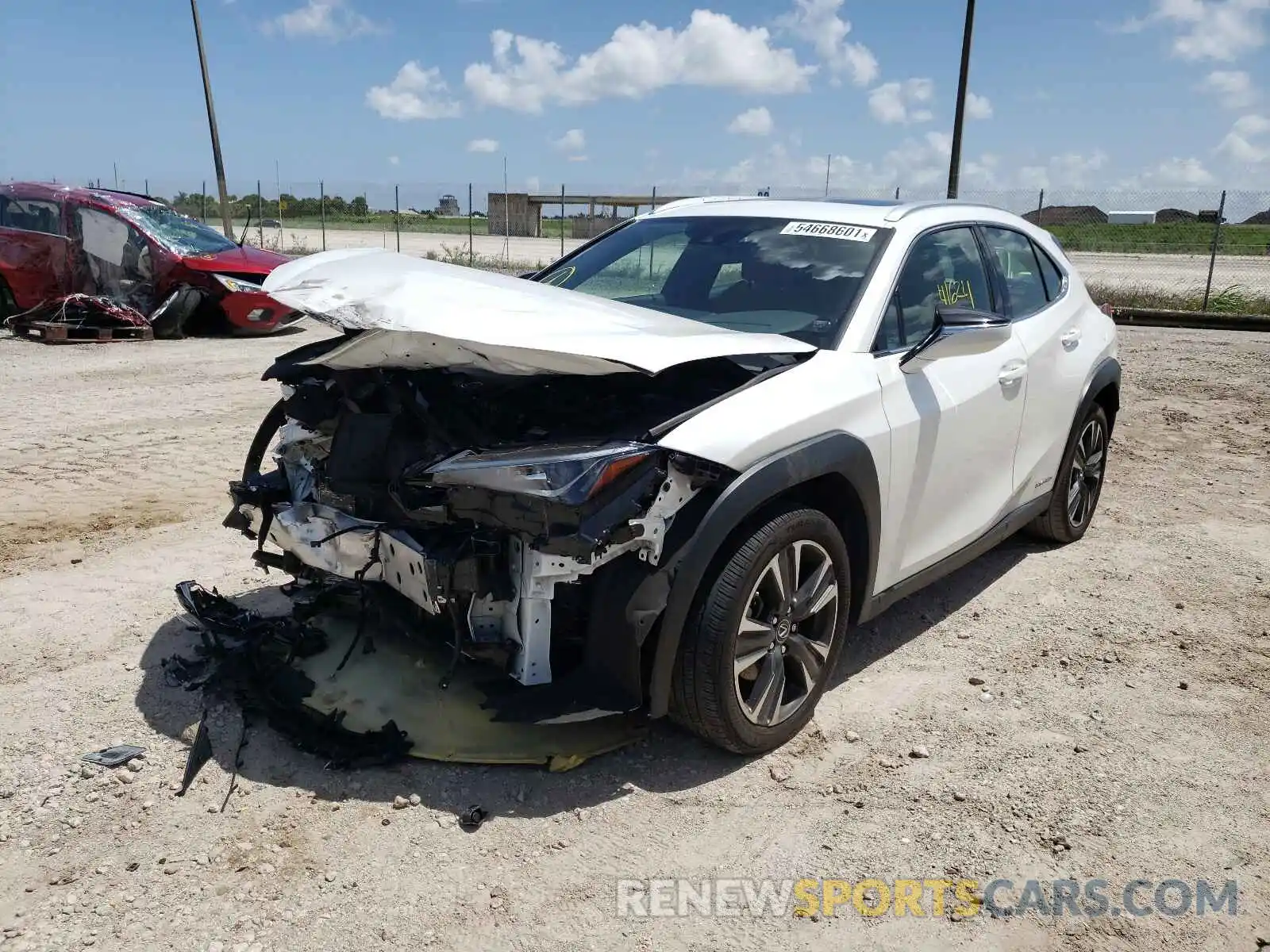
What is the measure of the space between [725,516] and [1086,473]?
342 centimetres

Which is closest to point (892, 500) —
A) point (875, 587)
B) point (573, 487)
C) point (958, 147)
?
point (875, 587)

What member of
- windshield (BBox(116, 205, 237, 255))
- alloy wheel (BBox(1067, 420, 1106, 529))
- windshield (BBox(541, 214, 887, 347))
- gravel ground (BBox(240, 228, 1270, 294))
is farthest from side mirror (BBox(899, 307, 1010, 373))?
gravel ground (BBox(240, 228, 1270, 294))

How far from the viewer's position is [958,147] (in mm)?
17000

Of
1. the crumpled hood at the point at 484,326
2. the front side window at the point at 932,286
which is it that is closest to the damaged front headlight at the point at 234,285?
the crumpled hood at the point at 484,326

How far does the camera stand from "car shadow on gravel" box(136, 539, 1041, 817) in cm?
299

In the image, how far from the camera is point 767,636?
124 inches

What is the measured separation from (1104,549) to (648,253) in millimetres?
3048

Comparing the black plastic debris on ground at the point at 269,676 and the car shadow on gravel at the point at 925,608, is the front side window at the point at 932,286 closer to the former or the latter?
the car shadow on gravel at the point at 925,608

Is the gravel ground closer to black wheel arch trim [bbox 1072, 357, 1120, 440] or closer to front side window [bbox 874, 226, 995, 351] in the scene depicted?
black wheel arch trim [bbox 1072, 357, 1120, 440]

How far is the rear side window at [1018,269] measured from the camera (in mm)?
4594

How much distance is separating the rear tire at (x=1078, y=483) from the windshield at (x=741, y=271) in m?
1.94

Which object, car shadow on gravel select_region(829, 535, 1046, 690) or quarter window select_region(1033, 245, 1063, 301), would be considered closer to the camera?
car shadow on gravel select_region(829, 535, 1046, 690)

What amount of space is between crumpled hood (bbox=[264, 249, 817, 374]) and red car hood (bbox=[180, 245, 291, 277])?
8901 millimetres

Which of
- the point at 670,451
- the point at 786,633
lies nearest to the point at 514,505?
the point at 670,451
